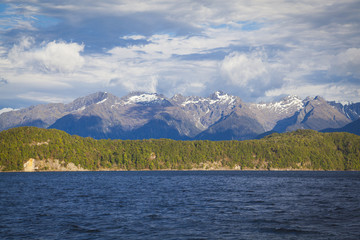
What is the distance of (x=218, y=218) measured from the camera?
7262 cm

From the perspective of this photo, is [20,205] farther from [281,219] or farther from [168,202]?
[281,219]

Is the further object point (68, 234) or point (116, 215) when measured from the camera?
point (116, 215)

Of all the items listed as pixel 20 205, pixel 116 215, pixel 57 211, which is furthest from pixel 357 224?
pixel 20 205

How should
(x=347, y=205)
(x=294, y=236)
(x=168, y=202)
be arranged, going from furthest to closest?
(x=168, y=202)
(x=347, y=205)
(x=294, y=236)

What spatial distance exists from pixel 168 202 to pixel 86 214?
2503 cm

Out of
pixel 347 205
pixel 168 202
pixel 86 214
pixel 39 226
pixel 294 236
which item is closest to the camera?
pixel 294 236

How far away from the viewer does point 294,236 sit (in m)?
57.3

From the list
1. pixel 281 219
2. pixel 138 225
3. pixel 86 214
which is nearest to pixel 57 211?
pixel 86 214

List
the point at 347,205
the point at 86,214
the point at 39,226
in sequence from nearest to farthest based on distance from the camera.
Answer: the point at 39,226
the point at 86,214
the point at 347,205

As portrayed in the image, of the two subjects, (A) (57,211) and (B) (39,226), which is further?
(A) (57,211)

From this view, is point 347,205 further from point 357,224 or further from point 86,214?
point 86,214

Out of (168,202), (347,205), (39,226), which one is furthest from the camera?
(168,202)

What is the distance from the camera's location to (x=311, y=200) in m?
102

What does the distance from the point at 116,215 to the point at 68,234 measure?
18075mm
